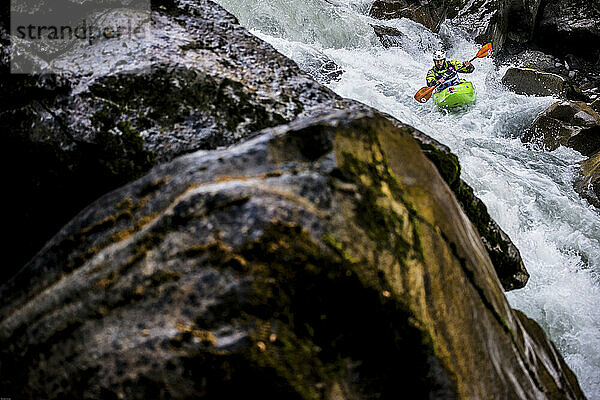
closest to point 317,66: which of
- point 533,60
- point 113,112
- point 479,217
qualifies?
point 479,217

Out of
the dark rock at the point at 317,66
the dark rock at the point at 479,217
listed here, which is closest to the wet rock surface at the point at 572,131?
the dark rock at the point at 317,66

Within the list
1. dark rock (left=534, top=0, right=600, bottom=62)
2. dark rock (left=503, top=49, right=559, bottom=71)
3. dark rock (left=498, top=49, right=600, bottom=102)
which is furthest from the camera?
dark rock (left=534, top=0, right=600, bottom=62)

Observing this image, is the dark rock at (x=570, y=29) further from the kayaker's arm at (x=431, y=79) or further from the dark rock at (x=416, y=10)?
the kayaker's arm at (x=431, y=79)

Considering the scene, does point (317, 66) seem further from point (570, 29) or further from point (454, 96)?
point (570, 29)

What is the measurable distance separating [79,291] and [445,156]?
238 centimetres

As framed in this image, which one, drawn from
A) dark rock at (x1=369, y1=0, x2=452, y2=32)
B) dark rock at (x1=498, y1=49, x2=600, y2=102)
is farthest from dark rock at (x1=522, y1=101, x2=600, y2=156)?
dark rock at (x1=369, y1=0, x2=452, y2=32)

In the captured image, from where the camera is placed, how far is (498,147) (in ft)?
26.4

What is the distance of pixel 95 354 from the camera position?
44.7 inches

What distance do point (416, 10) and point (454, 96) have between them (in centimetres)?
812

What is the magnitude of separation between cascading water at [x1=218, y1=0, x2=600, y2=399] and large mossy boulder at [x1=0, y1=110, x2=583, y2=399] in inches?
124

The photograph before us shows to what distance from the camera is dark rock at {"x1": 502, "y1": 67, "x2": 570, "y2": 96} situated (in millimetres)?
9883

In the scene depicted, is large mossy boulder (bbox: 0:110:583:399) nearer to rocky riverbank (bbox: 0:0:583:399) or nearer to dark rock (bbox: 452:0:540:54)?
rocky riverbank (bbox: 0:0:583:399)

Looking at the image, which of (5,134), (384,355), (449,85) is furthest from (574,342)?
(449,85)

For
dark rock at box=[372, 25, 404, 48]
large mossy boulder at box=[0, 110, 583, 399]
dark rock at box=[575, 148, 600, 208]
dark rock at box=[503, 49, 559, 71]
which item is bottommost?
dark rock at box=[575, 148, 600, 208]
